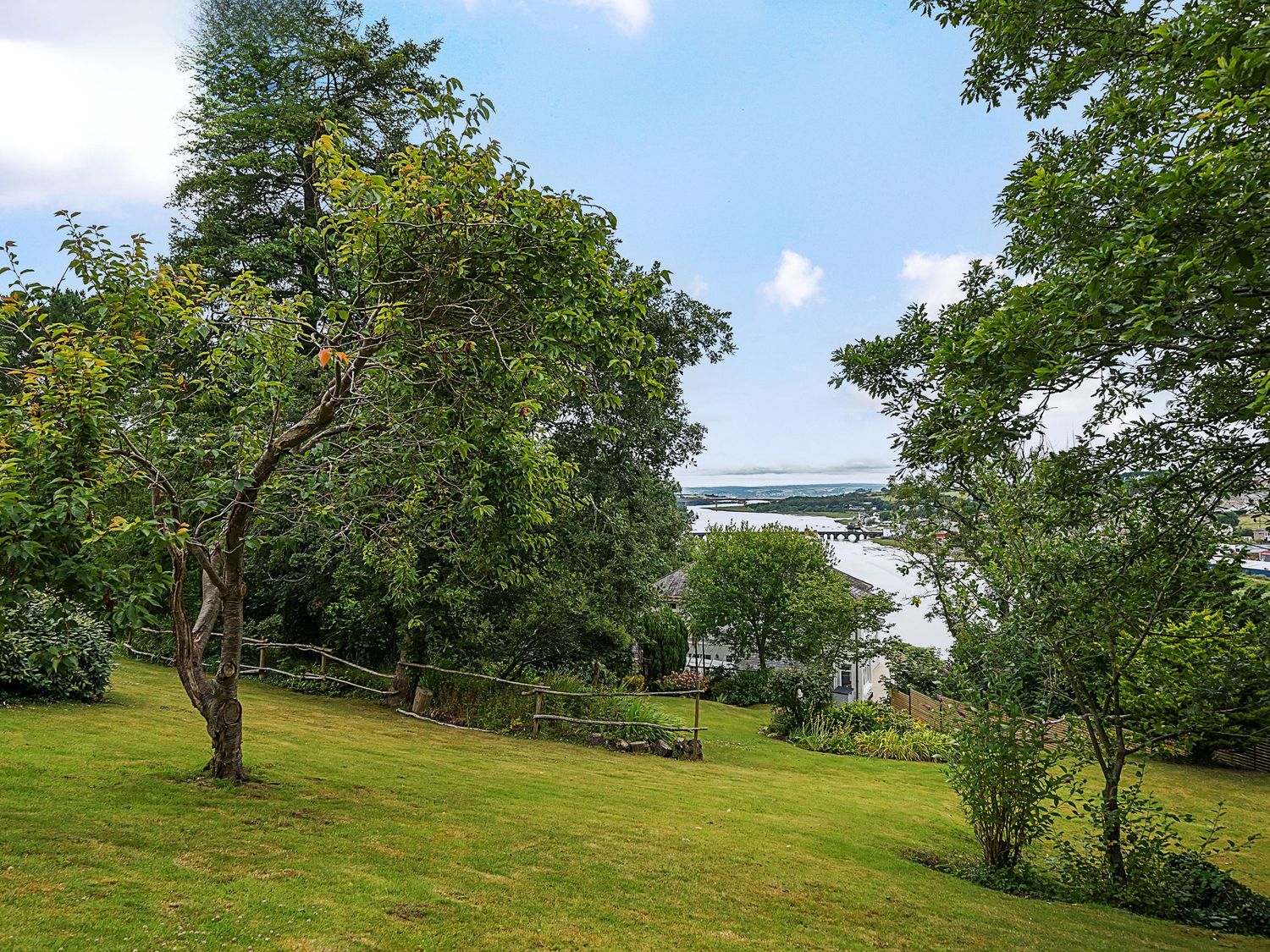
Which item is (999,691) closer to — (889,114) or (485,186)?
(485,186)

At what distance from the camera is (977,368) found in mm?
4141

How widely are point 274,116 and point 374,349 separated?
18.1 metres

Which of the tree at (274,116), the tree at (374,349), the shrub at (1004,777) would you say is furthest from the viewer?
the tree at (274,116)

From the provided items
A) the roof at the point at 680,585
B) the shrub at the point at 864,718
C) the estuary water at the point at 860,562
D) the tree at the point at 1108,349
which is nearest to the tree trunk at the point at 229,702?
the tree at the point at 1108,349

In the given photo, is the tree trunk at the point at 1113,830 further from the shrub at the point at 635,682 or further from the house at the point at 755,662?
the house at the point at 755,662

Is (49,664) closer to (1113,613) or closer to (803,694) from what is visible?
(1113,613)

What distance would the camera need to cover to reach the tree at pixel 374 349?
5113mm

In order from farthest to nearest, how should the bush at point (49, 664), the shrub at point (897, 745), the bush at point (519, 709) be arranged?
the shrub at point (897, 745) → the bush at point (519, 709) → the bush at point (49, 664)

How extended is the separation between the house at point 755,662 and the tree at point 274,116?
52.1 ft

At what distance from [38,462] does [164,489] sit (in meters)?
1.63

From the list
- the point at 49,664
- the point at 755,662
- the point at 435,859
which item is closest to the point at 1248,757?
the point at 755,662

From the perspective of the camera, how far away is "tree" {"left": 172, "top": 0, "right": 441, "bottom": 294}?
62.0ft

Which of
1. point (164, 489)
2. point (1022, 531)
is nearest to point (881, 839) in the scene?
point (1022, 531)

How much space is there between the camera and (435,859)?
539 cm
